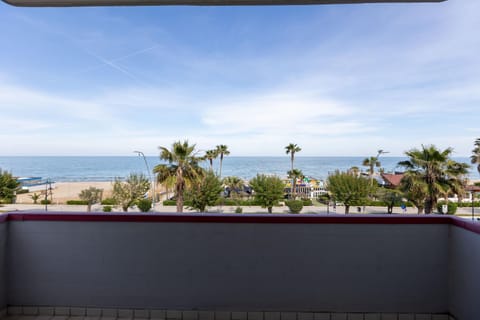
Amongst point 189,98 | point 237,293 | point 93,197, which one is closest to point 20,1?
point 237,293

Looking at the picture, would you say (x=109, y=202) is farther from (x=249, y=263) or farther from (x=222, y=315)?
→ (x=249, y=263)

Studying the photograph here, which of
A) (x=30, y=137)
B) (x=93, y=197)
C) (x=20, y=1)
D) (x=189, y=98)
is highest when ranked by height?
(x=189, y=98)

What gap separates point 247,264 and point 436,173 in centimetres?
1275

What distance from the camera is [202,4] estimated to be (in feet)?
5.57

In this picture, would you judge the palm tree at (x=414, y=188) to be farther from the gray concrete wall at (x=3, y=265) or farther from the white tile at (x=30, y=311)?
→ the gray concrete wall at (x=3, y=265)

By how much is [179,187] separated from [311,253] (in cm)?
1204

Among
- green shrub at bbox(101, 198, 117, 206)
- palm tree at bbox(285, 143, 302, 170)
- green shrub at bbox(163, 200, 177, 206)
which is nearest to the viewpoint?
green shrub at bbox(101, 198, 117, 206)

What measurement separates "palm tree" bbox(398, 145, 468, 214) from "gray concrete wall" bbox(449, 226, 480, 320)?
1123cm

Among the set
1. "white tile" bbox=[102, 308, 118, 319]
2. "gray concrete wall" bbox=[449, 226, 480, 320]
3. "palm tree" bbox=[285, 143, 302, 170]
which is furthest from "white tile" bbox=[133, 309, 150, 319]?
"palm tree" bbox=[285, 143, 302, 170]

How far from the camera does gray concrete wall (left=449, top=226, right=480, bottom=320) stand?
5.03ft

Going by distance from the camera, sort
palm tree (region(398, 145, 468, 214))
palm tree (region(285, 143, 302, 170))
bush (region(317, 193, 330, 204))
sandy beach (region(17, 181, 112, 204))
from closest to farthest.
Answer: palm tree (region(398, 145, 468, 214)), sandy beach (region(17, 181, 112, 204)), bush (region(317, 193, 330, 204)), palm tree (region(285, 143, 302, 170))

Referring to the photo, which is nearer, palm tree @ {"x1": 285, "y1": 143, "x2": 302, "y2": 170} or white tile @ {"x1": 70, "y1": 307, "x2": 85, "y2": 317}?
white tile @ {"x1": 70, "y1": 307, "x2": 85, "y2": 317}

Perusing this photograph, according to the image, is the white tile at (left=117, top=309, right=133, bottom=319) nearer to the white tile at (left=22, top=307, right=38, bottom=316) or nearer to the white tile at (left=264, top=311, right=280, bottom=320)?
the white tile at (left=22, top=307, right=38, bottom=316)

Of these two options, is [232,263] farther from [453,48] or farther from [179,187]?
[179,187]
